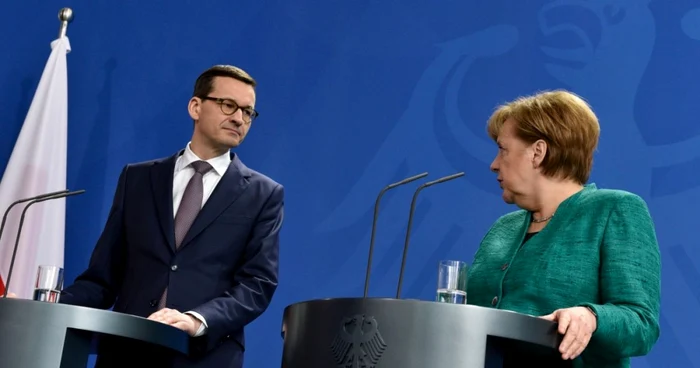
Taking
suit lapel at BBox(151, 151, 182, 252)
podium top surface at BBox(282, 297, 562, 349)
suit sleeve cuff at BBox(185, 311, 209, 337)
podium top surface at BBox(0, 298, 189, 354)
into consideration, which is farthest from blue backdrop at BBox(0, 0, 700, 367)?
podium top surface at BBox(282, 297, 562, 349)

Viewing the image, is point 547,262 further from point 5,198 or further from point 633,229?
point 5,198

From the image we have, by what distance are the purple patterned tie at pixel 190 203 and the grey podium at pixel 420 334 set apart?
141cm

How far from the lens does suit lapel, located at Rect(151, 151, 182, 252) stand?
3.35 m

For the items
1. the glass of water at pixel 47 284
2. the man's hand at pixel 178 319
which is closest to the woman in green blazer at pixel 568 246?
the man's hand at pixel 178 319

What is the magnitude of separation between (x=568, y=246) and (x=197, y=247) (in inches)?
53.5

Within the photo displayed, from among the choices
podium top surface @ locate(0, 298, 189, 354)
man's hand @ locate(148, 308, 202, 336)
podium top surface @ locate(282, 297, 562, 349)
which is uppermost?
man's hand @ locate(148, 308, 202, 336)

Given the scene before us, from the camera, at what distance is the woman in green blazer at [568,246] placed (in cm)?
215

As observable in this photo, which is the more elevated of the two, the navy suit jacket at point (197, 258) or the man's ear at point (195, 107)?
the man's ear at point (195, 107)

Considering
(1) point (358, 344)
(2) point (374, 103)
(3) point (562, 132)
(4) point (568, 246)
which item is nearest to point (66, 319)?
(1) point (358, 344)

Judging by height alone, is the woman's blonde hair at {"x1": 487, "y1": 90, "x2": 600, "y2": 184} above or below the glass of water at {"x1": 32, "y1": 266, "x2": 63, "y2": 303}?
above

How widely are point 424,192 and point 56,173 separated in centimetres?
162

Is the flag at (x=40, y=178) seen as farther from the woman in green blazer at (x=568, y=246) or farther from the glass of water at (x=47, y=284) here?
the woman in green blazer at (x=568, y=246)

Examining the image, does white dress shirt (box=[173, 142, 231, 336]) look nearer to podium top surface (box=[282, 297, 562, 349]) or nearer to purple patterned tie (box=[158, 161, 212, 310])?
purple patterned tie (box=[158, 161, 212, 310])

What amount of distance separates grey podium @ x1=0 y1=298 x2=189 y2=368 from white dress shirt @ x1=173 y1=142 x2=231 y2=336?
A: 40.6 inches
